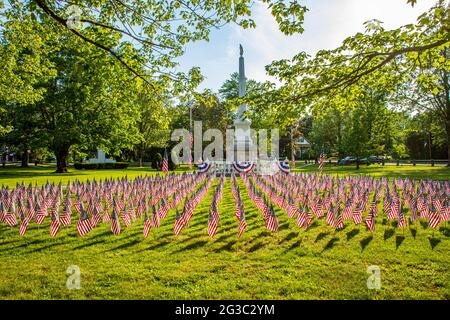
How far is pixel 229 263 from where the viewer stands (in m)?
5.90

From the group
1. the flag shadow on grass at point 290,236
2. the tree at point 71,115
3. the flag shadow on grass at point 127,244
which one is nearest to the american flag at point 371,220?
the flag shadow on grass at point 290,236

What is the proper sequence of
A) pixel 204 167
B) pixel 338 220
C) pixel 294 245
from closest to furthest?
pixel 294 245
pixel 338 220
pixel 204 167

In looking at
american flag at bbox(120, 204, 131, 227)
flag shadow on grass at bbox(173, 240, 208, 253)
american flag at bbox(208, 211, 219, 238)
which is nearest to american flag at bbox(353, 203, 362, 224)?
american flag at bbox(208, 211, 219, 238)

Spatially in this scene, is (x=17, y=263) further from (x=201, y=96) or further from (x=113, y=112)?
(x=113, y=112)

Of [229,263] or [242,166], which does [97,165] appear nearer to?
[242,166]

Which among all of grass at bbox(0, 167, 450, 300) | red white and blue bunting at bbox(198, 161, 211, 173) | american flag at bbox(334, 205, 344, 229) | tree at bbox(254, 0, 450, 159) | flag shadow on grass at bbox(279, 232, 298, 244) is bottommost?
grass at bbox(0, 167, 450, 300)

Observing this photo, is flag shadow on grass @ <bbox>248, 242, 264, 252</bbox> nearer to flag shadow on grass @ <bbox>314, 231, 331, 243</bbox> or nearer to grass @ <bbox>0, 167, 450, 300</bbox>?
grass @ <bbox>0, 167, 450, 300</bbox>

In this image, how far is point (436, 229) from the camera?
8.13m

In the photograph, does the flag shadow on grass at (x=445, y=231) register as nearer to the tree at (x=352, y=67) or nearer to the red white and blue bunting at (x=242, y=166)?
the tree at (x=352, y=67)

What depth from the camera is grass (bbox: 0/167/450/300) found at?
15.5 ft

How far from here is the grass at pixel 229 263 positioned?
4738 mm

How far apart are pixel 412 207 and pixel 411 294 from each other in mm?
4850

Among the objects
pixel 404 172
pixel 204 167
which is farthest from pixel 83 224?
pixel 404 172
